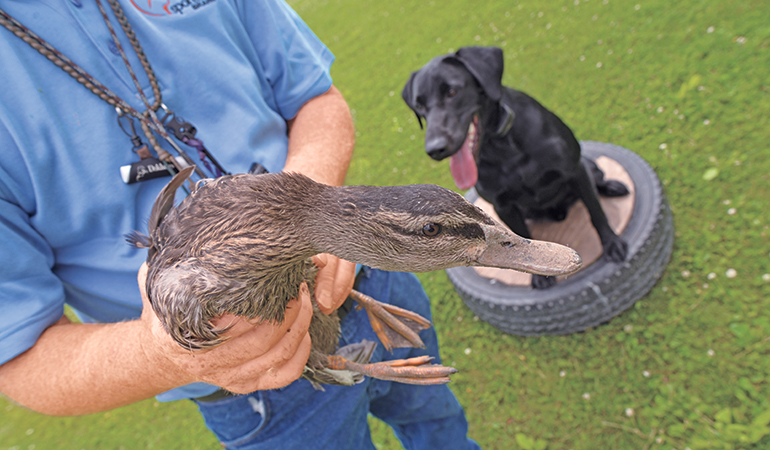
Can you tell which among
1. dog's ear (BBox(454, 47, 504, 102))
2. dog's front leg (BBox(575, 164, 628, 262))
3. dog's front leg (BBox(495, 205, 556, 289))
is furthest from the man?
dog's front leg (BBox(575, 164, 628, 262))

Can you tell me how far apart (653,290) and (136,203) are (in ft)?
11.0

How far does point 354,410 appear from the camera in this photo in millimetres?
1712

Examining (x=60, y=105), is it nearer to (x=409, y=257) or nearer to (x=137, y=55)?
(x=137, y=55)

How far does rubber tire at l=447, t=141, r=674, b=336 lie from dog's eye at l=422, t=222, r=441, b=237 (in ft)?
Result: 6.60

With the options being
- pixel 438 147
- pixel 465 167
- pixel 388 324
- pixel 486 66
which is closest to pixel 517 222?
pixel 465 167

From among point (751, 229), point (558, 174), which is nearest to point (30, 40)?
point (558, 174)

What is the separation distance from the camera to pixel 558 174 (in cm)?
273

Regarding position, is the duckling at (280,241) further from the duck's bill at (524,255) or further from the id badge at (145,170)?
the id badge at (145,170)

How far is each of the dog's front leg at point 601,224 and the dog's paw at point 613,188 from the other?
526mm

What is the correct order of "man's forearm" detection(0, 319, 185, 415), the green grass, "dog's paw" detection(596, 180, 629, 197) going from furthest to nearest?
"dog's paw" detection(596, 180, 629, 197), the green grass, "man's forearm" detection(0, 319, 185, 415)

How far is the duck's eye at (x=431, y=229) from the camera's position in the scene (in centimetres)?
120

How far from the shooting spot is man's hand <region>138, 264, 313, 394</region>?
3.86 feet

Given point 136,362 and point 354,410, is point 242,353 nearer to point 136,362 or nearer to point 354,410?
point 136,362

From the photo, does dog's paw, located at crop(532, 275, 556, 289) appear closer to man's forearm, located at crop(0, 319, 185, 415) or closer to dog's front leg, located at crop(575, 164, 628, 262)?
dog's front leg, located at crop(575, 164, 628, 262)
